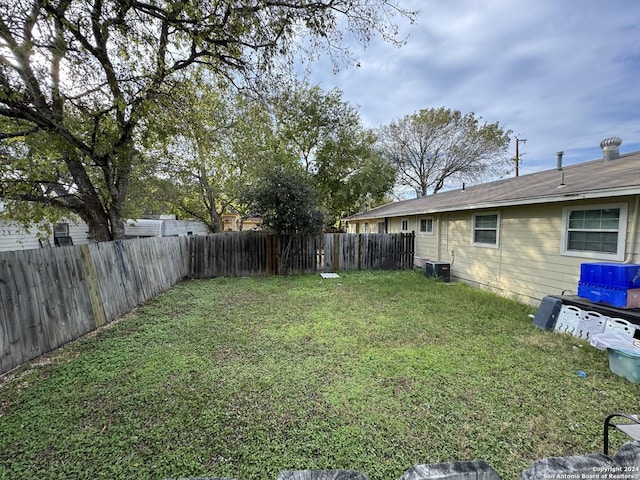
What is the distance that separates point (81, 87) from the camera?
14.5 ft

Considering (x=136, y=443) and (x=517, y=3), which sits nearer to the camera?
(x=136, y=443)

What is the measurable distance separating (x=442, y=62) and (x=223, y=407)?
12.9 m

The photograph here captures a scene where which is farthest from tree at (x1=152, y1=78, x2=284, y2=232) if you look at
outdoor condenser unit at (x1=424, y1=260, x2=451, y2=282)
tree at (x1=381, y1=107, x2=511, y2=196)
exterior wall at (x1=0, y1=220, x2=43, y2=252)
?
tree at (x1=381, y1=107, x2=511, y2=196)

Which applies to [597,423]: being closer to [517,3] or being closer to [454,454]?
[454,454]

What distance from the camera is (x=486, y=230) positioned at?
24.6 ft

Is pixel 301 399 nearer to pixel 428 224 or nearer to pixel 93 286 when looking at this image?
pixel 93 286

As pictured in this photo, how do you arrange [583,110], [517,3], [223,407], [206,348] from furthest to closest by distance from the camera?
1. [583,110]
2. [517,3]
3. [206,348]
4. [223,407]

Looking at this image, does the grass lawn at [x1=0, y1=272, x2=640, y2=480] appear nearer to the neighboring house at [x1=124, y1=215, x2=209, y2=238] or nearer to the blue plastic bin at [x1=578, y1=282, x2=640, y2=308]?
the blue plastic bin at [x1=578, y1=282, x2=640, y2=308]

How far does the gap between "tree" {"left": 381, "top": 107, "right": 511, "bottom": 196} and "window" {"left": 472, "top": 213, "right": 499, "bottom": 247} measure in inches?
615

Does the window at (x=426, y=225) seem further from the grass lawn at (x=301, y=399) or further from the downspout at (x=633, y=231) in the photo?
the downspout at (x=633, y=231)

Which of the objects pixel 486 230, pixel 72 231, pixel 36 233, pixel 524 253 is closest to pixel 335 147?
pixel 486 230

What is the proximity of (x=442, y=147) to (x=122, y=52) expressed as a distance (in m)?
22.0

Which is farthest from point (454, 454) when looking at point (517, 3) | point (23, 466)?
point (517, 3)

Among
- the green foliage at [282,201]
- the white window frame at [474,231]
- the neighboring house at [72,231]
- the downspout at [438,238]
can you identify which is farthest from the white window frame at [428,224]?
the neighboring house at [72,231]
